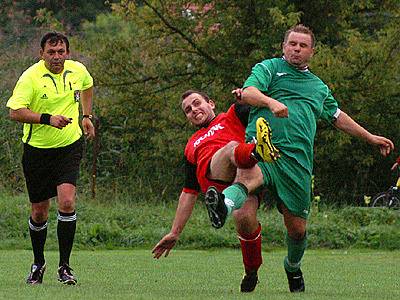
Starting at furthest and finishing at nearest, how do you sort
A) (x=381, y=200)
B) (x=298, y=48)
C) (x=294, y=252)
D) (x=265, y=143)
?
(x=381, y=200) → (x=294, y=252) → (x=298, y=48) → (x=265, y=143)

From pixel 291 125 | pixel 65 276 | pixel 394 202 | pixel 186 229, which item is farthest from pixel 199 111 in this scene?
pixel 394 202

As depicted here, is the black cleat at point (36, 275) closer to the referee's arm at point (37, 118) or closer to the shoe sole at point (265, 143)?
the referee's arm at point (37, 118)

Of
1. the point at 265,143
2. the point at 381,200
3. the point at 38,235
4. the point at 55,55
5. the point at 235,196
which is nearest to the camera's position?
the point at 265,143

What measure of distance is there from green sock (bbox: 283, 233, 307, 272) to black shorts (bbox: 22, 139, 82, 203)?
2.01 m

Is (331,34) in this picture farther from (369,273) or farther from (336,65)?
(369,273)

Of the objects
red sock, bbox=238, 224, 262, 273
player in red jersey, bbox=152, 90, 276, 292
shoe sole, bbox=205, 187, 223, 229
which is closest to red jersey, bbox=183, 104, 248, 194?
player in red jersey, bbox=152, 90, 276, 292

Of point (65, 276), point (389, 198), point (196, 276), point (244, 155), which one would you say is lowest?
point (389, 198)

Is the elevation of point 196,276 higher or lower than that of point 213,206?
lower

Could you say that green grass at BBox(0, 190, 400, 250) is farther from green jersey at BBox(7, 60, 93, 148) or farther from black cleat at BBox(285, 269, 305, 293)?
black cleat at BBox(285, 269, 305, 293)

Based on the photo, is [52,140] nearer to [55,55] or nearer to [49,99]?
[49,99]

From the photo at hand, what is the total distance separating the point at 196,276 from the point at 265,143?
362cm

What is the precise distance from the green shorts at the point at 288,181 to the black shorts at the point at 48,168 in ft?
6.88

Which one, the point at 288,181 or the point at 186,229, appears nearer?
the point at 288,181

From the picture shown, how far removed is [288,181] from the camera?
9.07 metres
